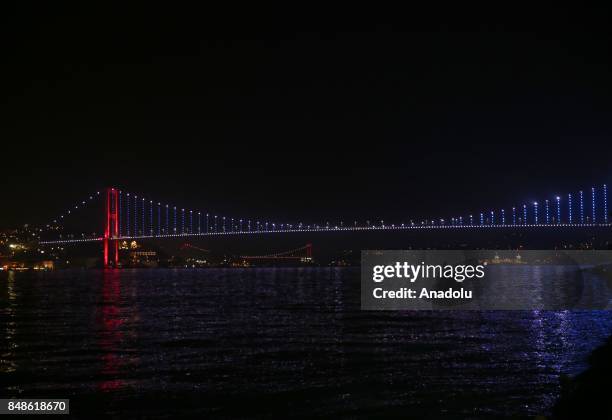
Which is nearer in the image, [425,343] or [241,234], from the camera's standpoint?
[425,343]

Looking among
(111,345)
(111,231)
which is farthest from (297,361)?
(111,231)

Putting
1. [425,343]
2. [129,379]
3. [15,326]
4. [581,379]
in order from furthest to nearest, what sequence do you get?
[15,326], [425,343], [129,379], [581,379]

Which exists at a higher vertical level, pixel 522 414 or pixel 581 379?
pixel 581 379

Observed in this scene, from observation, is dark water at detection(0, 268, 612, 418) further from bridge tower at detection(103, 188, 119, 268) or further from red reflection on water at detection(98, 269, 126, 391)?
bridge tower at detection(103, 188, 119, 268)

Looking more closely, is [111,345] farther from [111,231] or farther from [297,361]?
[111,231]

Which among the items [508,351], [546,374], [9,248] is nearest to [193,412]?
[546,374]

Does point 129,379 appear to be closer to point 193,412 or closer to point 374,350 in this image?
point 193,412

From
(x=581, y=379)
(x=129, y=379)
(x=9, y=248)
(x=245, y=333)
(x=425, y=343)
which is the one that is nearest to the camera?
(x=581, y=379)

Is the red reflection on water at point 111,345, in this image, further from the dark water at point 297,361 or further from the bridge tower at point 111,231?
the bridge tower at point 111,231

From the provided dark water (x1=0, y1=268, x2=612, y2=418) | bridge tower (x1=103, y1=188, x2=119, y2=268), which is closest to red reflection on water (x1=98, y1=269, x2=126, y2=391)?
dark water (x1=0, y1=268, x2=612, y2=418)

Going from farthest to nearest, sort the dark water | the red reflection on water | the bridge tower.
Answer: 1. the bridge tower
2. the red reflection on water
3. the dark water
